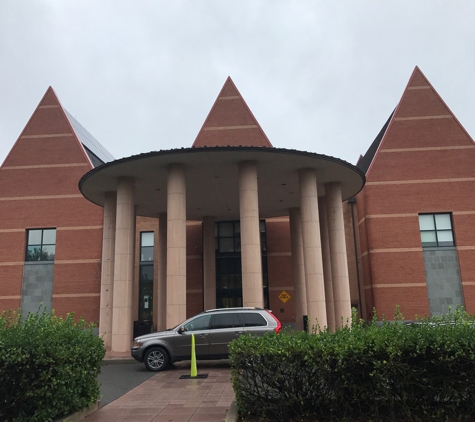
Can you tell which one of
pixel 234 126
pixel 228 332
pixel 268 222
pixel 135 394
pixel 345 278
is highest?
pixel 234 126

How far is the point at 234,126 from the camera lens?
3044 cm

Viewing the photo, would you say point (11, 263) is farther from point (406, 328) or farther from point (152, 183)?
point (406, 328)

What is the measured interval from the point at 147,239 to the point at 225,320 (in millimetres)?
16813

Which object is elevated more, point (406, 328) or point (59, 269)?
point (59, 269)

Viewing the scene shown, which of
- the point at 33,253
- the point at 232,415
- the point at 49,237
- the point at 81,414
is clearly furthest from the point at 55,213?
the point at 232,415

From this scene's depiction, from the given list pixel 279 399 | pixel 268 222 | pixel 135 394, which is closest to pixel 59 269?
pixel 268 222

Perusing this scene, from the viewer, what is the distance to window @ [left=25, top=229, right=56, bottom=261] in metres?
28.0

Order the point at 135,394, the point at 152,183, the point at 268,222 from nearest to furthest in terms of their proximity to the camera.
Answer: the point at 135,394, the point at 152,183, the point at 268,222

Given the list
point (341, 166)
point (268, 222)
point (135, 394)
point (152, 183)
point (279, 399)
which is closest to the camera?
point (279, 399)

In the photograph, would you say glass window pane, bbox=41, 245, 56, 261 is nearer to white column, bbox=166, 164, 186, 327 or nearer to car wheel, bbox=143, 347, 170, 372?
white column, bbox=166, 164, 186, 327

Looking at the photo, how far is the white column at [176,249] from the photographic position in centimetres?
1650

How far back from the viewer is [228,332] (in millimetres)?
13406

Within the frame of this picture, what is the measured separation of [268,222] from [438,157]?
11.4 metres

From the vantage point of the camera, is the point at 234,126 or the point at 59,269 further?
the point at 234,126
